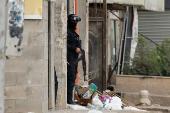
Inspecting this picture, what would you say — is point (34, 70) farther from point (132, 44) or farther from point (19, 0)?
point (132, 44)

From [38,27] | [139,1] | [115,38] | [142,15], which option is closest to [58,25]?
[38,27]

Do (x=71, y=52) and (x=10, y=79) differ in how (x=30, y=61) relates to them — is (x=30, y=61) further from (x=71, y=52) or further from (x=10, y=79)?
(x=71, y=52)

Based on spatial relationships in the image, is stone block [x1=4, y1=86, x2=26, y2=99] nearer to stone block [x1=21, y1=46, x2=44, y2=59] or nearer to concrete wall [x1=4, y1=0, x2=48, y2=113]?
concrete wall [x1=4, y1=0, x2=48, y2=113]

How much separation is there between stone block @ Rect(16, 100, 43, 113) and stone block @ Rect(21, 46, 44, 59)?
716 mm

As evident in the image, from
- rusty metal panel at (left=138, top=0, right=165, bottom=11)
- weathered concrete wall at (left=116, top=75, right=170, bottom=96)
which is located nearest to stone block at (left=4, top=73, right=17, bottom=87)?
weathered concrete wall at (left=116, top=75, right=170, bottom=96)

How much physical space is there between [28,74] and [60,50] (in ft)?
3.27

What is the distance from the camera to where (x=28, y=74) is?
5.89 m

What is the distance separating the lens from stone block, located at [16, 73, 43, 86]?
19.2ft

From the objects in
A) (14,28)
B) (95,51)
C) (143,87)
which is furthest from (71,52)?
(95,51)

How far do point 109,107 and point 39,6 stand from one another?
2625mm

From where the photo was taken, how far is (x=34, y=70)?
5.89m

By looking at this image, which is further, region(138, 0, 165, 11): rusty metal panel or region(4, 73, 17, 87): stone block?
region(138, 0, 165, 11): rusty metal panel

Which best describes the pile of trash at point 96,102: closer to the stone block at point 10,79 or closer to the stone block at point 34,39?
the stone block at point 10,79

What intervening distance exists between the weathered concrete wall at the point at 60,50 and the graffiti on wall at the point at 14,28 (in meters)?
1.08
